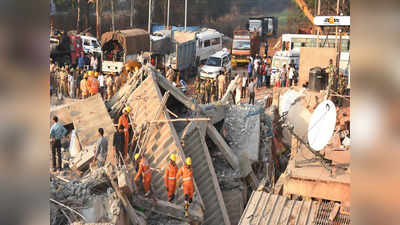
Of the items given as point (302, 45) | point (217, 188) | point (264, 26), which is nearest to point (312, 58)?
point (302, 45)

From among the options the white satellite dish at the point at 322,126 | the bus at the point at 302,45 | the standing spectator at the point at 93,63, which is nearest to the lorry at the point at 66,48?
the standing spectator at the point at 93,63

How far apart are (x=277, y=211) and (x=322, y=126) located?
6.72 feet

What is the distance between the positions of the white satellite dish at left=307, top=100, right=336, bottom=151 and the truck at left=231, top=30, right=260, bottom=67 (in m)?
19.4

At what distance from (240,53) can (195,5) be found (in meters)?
14.0

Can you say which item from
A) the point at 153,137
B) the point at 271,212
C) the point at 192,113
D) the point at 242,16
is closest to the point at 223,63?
the point at 192,113

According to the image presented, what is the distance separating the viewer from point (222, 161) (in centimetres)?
1230

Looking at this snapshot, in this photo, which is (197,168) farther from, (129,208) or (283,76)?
(283,76)

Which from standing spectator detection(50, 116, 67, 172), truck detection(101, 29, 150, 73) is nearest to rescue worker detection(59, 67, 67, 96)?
truck detection(101, 29, 150, 73)

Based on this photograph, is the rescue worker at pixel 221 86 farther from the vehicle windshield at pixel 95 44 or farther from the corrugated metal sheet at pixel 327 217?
the corrugated metal sheet at pixel 327 217

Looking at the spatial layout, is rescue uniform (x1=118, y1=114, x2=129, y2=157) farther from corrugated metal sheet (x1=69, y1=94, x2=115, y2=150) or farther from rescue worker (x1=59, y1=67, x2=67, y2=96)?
rescue worker (x1=59, y1=67, x2=67, y2=96)

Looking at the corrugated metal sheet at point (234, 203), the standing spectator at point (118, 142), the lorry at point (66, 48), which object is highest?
the lorry at point (66, 48)

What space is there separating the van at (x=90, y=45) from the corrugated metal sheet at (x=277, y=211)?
18658 millimetres

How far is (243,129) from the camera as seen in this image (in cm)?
1361

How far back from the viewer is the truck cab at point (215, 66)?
22609mm
